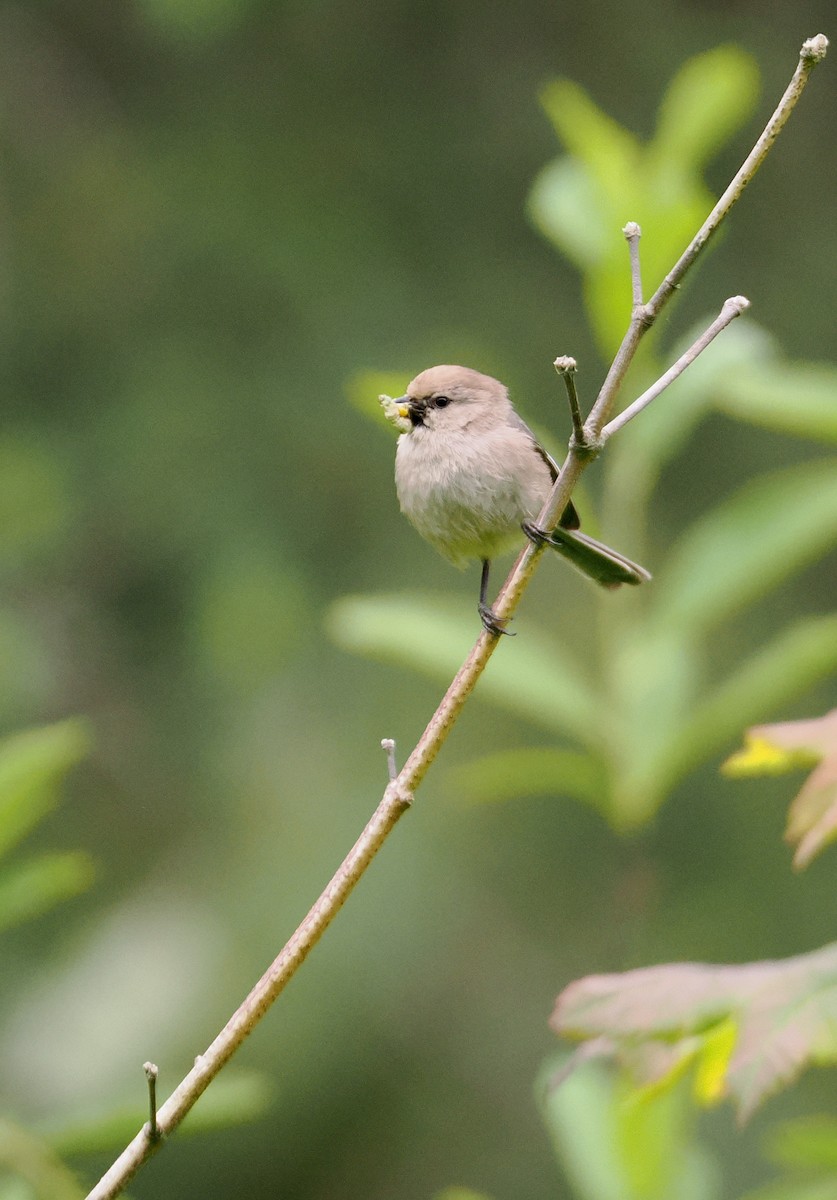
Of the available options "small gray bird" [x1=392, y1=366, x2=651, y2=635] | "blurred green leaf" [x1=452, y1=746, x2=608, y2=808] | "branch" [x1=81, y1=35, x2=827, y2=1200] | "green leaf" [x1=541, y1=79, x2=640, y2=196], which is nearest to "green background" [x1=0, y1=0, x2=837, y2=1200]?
"small gray bird" [x1=392, y1=366, x2=651, y2=635]

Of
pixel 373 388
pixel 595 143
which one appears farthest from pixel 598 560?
pixel 595 143

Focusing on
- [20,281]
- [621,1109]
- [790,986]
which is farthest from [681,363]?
[20,281]

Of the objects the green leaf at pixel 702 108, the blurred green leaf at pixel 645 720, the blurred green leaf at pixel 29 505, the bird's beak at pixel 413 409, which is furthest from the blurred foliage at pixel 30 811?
the blurred green leaf at pixel 29 505

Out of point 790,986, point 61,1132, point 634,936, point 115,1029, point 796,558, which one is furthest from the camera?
point 115,1029

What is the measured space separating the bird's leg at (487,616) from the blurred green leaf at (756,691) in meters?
0.33

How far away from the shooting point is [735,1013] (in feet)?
4.45

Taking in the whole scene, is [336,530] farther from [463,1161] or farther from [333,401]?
[463,1161]

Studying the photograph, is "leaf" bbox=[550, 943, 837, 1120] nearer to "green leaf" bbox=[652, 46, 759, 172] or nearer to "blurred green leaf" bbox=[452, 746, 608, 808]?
"blurred green leaf" bbox=[452, 746, 608, 808]

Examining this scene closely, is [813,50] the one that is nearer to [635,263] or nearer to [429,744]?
[635,263]

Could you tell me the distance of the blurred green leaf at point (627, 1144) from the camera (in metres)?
1.92

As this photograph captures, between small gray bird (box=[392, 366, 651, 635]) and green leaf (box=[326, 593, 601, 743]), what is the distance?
0.30 metres

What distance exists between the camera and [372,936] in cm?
464

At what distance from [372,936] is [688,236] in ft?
8.86

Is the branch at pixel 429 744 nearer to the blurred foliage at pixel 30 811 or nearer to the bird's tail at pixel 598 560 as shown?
the blurred foliage at pixel 30 811
